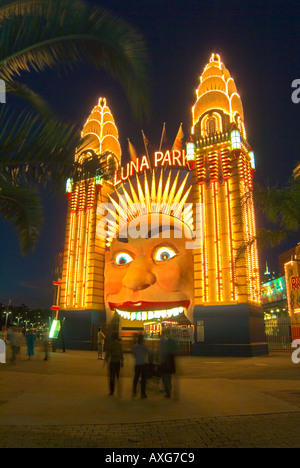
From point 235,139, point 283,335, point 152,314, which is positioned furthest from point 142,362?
point 283,335

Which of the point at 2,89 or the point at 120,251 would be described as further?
the point at 120,251

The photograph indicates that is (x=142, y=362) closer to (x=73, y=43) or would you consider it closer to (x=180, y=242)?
(x=73, y=43)

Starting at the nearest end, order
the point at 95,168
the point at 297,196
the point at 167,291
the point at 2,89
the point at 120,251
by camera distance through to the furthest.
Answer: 1. the point at 2,89
2. the point at 95,168
3. the point at 297,196
4. the point at 167,291
5. the point at 120,251

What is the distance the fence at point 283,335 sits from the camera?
26.5 m

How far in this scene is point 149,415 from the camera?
22.5 ft

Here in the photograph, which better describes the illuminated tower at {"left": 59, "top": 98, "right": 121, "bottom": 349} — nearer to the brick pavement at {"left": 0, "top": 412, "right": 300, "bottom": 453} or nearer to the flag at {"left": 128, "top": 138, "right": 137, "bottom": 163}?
the flag at {"left": 128, "top": 138, "right": 137, "bottom": 163}

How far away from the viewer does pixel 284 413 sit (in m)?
7.14

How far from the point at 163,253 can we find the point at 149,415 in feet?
59.6

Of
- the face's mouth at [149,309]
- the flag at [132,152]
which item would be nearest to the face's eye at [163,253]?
the face's mouth at [149,309]

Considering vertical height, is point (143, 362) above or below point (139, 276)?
below

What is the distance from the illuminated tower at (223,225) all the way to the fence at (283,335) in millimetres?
4726
